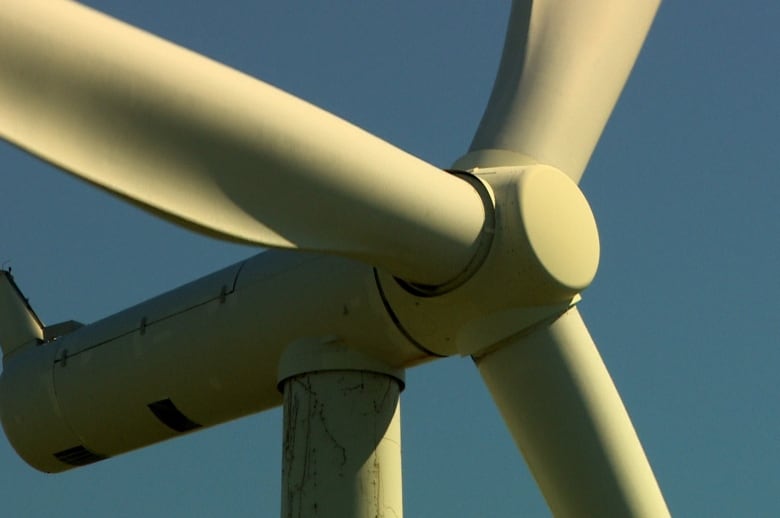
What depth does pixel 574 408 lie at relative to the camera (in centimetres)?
815

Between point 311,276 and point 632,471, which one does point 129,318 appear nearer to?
point 311,276

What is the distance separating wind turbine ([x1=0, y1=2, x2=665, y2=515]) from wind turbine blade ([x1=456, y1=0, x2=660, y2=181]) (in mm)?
14

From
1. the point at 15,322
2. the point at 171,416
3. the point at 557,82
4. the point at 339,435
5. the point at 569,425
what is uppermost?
A: the point at 15,322

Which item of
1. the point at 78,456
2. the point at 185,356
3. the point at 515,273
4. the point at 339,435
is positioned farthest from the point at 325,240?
the point at 78,456

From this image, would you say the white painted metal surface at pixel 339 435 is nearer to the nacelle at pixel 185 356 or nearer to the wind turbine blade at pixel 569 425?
the nacelle at pixel 185 356

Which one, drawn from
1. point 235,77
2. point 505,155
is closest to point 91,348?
point 505,155

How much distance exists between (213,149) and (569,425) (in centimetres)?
271

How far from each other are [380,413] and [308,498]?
676mm

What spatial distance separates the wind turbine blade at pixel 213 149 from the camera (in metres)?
5.89

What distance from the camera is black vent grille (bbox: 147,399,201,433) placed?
9.90 meters

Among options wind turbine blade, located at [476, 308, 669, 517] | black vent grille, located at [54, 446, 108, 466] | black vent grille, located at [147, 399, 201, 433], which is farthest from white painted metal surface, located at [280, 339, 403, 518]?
black vent grille, located at [54, 446, 108, 466]

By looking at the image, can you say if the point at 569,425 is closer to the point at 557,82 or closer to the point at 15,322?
the point at 557,82

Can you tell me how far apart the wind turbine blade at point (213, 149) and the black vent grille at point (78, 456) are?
3.81 metres

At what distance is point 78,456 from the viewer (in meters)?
10.9
